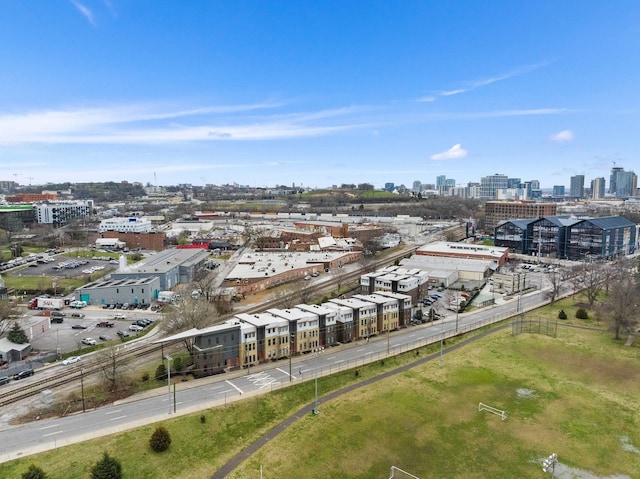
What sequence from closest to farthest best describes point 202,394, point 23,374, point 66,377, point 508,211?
point 202,394 < point 66,377 < point 23,374 < point 508,211

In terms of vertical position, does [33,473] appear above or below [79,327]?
above

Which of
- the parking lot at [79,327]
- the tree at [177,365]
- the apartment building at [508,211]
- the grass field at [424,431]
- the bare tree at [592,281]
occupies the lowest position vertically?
the parking lot at [79,327]

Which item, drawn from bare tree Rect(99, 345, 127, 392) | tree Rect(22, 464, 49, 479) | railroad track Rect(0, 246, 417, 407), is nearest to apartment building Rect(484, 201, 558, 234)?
railroad track Rect(0, 246, 417, 407)

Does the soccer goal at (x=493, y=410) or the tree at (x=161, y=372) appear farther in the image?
the tree at (x=161, y=372)

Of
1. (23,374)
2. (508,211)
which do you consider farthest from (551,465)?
(508,211)

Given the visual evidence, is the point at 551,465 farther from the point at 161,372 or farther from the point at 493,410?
the point at 161,372

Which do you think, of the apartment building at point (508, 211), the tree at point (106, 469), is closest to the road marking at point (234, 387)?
the tree at point (106, 469)

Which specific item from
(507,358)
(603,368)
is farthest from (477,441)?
(603,368)

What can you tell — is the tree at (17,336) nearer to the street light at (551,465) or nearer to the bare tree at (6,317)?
the bare tree at (6,317)
